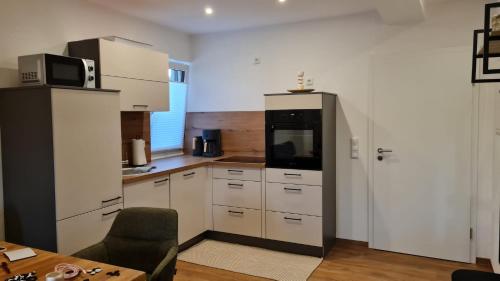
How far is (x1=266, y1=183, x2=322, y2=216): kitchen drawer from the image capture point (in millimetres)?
3723

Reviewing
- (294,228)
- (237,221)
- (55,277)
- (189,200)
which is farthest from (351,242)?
(55,277)

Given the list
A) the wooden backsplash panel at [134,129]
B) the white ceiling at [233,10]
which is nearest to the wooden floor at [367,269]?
the wooden backsplash panel at [134,129]

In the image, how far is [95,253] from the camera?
220 cm

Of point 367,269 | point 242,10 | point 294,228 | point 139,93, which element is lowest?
point 367,269

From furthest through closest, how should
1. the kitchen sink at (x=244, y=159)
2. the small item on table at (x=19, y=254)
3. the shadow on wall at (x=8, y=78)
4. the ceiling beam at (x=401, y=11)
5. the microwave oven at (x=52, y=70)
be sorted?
the kitchen sink at (x=244, y=159) → the ceiling beam at (x=401, y=11) → the shadow on wall at (x=8, y=78) → the microwave oven at (x=52, y=70) → the small item on table at (x=19, y=254)

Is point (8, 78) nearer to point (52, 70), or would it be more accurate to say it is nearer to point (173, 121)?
point (52, 70)

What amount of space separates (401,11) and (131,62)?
8.34 ft

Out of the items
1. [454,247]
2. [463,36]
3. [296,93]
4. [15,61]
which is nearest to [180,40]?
[296,93]

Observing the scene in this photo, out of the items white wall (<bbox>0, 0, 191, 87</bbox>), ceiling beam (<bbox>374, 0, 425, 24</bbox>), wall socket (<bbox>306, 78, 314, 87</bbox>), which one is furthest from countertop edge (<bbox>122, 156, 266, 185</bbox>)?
ceiling beam (<bbox>374, 0, 425, 24</bbox>)

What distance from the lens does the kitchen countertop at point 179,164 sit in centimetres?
331

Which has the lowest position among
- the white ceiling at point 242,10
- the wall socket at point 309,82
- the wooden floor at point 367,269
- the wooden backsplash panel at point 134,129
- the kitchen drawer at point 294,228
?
the wooden floor at point 367,269

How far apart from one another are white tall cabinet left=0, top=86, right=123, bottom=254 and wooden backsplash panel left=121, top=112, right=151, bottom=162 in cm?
104

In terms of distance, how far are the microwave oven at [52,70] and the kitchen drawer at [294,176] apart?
198 cm

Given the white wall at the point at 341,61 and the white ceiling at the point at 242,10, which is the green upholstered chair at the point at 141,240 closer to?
the white ceiling at the point at 242,10
